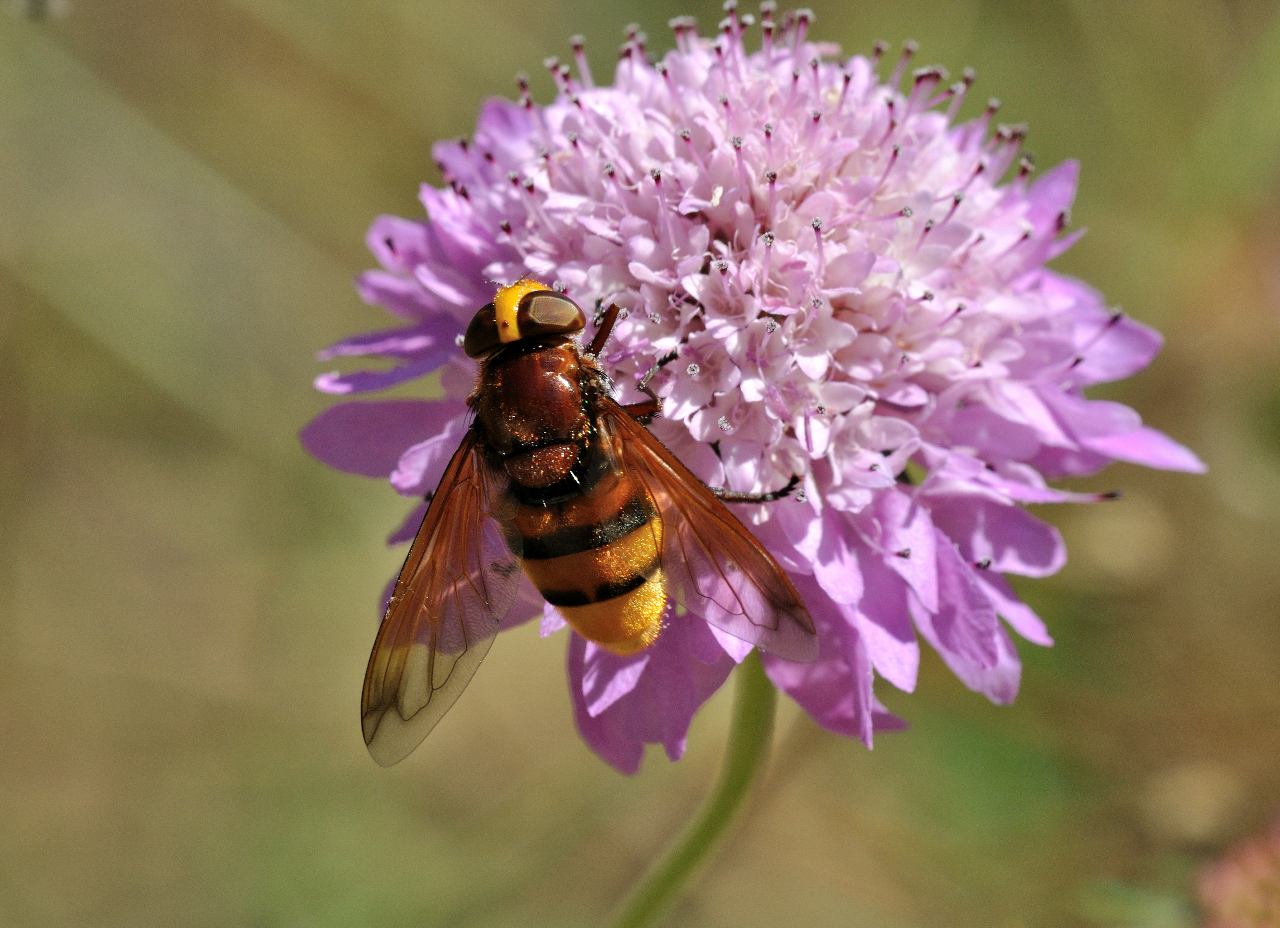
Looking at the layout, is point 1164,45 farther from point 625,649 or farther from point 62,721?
point 62,721

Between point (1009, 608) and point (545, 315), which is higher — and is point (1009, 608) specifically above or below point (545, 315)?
below

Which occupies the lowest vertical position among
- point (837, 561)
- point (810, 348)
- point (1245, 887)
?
point (1245, 887)

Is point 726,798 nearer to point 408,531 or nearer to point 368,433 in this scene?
point 408,531

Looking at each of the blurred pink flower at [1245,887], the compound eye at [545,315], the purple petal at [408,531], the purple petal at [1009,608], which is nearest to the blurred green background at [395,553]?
the blurred pink flower at [1245,887]

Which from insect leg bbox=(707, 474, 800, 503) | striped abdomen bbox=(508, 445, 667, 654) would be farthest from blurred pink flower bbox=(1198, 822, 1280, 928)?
striped abdomen bbox=(508, 445, 667, 654)

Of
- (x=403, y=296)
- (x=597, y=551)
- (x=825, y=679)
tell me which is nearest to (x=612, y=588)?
(x=597, y=551)

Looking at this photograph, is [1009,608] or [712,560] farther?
[1009,608]
